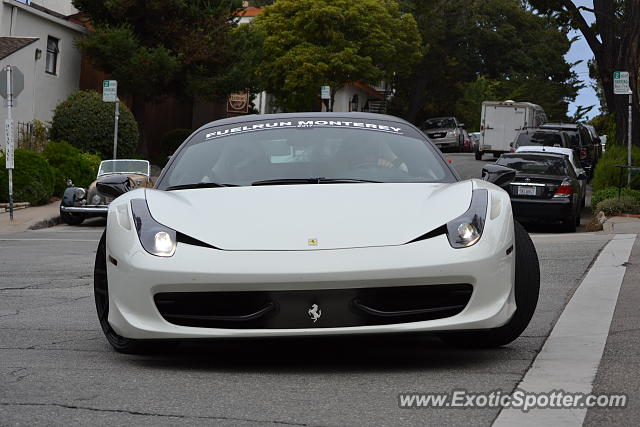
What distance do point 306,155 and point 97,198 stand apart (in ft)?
55.3

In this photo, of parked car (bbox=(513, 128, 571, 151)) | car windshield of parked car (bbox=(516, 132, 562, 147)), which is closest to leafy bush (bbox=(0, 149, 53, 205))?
parked car (bbox=(513, 128, 571, 151))

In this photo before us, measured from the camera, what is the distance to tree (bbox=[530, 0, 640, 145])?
2630 cm

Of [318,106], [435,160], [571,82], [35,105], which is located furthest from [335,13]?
[435,160]

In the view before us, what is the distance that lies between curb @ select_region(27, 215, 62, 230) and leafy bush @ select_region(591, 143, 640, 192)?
11791 millimetres

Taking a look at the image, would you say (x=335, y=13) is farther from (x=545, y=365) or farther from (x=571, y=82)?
(x=545, y=365)

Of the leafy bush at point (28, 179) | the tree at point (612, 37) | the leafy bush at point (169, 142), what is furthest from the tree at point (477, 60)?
the leafy bush at point (28, 179)

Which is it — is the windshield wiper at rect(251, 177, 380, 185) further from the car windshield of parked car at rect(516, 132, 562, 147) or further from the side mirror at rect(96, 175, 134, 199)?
the car windshield of parked car at rect(516, 132, 562, 147)

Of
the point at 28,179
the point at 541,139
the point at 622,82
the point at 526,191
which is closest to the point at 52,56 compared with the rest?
the point at 28,179

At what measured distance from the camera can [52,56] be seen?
39.3 m

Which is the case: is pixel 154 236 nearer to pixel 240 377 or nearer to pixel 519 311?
pixel 240 377

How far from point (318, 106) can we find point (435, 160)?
58.5 meters

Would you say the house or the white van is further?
the white van

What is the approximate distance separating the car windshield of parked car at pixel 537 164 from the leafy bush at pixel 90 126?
14.7 m

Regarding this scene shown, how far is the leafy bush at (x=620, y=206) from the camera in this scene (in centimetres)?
2205
